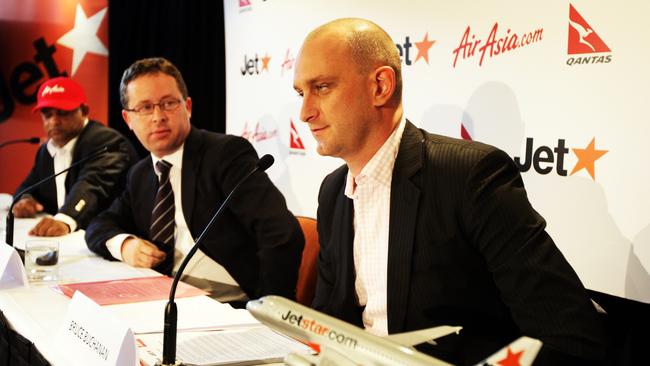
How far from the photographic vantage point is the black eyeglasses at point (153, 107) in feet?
9.04

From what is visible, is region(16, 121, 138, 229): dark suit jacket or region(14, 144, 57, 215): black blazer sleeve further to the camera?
region(14, 144, 57, 215): black blazer sleeve

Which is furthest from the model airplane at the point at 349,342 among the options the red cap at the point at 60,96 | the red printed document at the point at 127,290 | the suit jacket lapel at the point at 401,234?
the red cap at the point at 60,96

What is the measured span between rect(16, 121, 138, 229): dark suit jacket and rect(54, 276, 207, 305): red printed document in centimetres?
133

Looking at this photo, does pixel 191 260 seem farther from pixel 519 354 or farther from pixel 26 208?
pixel 519 354

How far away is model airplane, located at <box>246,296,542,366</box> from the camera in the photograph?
2.91 ft

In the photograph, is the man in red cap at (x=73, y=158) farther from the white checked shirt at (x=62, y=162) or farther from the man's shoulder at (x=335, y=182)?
the man's shoulder at (x=335, y=182)

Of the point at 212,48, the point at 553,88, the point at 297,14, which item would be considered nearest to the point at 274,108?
the point at 297,14

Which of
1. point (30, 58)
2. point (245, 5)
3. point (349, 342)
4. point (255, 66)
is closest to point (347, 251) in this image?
point (349, 342)

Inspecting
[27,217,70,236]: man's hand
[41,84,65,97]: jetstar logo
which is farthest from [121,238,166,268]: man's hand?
[41,84,65,97]: jetstar logo

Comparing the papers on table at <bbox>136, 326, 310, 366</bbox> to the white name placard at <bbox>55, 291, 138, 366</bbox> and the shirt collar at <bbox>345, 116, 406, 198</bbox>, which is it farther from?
the shirt collar at <bbox>345, 116, 406, 198</bbox>

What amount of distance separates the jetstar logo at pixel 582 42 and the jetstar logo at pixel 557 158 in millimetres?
279

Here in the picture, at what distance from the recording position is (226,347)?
1.59 m

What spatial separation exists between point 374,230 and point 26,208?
267 centimetres

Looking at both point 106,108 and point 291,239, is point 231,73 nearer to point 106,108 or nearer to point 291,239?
point 106,108
